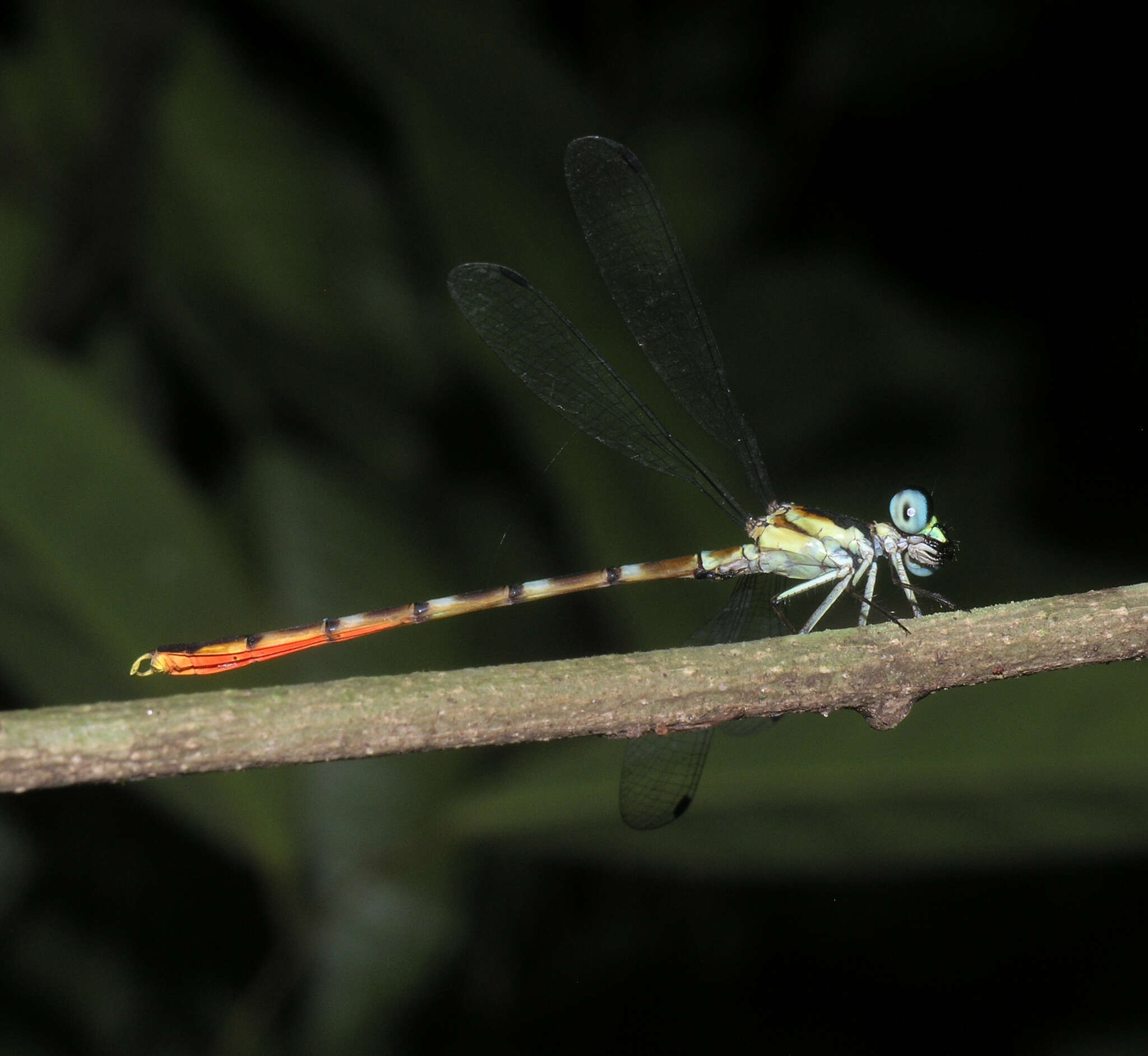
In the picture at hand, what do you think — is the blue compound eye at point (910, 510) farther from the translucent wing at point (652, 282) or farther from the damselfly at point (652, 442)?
the translucent wing at point (652, 282)

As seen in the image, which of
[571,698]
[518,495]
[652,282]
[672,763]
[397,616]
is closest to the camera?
[571,698]

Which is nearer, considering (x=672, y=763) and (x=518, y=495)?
(x=672, y=763)

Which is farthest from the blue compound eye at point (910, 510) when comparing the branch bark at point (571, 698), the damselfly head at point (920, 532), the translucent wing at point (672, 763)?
the branch bark at point (571, 698)

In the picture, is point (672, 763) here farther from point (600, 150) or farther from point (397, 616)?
point (600, 150)

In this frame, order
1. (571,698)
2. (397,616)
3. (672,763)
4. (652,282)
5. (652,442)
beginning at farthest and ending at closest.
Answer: (652,442), (652,282), (397,616), (672,763), (571,698)

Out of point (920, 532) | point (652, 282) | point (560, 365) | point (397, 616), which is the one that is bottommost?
point (920, 532)

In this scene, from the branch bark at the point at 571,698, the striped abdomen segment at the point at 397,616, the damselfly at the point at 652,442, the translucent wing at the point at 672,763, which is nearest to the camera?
the branch bark at the point at 571,698

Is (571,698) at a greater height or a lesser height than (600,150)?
lesser

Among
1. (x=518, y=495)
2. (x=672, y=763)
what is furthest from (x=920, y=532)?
(x=518, y=495)

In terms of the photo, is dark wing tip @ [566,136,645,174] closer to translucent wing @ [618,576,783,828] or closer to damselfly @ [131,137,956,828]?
damselfly @ [131,137,956,828]
